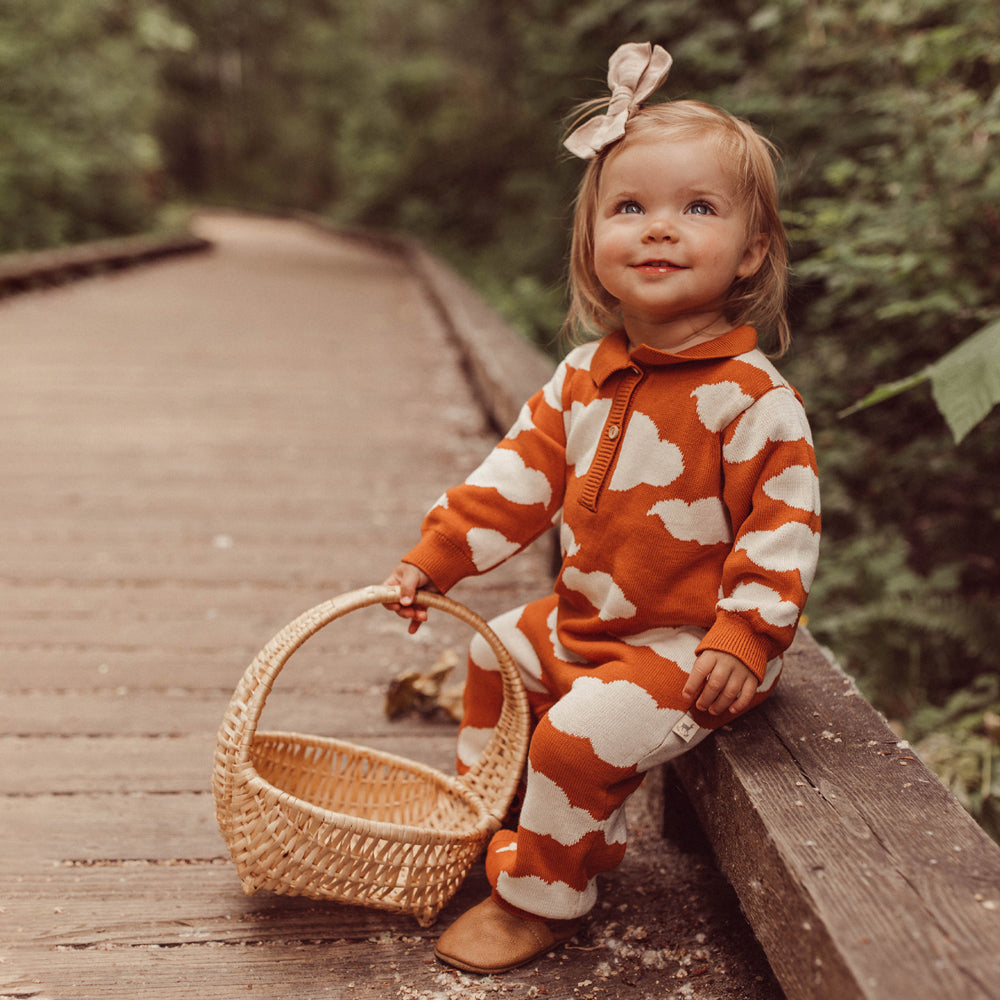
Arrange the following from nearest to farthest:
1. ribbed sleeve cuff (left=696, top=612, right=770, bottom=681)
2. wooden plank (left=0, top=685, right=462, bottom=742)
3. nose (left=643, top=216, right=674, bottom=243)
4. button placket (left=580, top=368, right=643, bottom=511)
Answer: ribbed sleeve cuff (left=696, top=612, right=770, bottom=681), nose (left=643, top=216, right=674, bottom=243), button placket (left=580, top=368, right=643, bottom=511), wooden plank (left=0, top=685, right=462, bottom=742)

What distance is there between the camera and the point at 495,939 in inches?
61.1

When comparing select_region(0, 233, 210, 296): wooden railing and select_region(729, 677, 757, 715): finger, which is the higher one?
select_region(729, 677, 757, 715): finger

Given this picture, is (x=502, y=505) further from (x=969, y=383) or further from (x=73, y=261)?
(x=73, y=261)

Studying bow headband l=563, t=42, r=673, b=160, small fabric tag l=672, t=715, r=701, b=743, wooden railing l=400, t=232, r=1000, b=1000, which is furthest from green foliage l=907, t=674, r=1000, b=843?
bow headband l=563, t=42, r=673, b=160

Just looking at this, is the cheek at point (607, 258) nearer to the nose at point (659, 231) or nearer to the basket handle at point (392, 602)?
the nose at point (659, 231)

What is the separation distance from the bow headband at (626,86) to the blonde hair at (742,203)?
2 cm

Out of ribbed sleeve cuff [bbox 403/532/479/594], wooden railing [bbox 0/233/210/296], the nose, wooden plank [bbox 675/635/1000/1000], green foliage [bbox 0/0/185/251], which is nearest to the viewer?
wooden plank [bbox 675/635/1000/1000]

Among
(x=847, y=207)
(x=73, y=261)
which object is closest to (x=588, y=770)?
(x=847, y=207)

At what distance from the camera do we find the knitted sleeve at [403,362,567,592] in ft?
5.74

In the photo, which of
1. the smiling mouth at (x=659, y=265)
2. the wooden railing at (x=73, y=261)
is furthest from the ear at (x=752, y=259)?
the wooden railing at (x=73, y=261)

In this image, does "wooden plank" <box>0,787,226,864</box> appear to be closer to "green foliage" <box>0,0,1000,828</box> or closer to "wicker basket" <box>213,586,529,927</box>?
"wicker basket" <box>213,586,529,927</box>

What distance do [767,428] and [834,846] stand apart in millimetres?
609

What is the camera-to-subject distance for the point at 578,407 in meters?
1.73

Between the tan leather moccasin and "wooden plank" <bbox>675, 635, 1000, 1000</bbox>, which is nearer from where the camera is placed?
"wooden plank" <bbox>675, 635, 1000, 1000</bbox>
